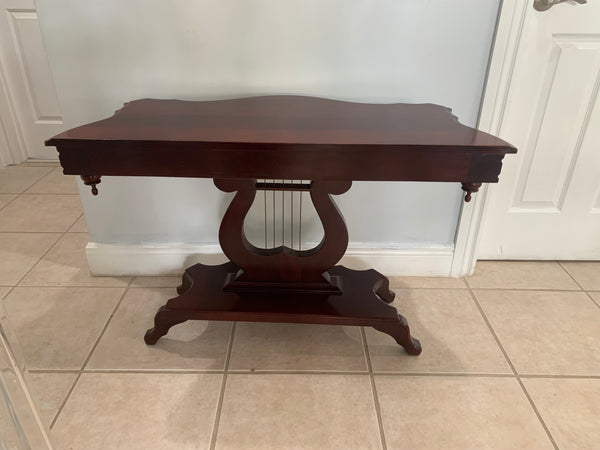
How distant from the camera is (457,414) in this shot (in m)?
1.14

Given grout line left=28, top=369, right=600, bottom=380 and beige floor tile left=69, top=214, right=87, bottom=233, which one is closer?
grout line left=28, top=369, right=600, bottom=380

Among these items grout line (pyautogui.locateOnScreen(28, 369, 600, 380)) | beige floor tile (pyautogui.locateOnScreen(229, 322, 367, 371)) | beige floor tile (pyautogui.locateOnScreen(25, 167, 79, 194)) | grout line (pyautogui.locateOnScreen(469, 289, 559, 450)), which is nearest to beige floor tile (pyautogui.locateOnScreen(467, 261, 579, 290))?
grout line (pyautogui.locateOnScreen(469, 289, 559, 450))

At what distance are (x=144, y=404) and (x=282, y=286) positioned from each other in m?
0.49

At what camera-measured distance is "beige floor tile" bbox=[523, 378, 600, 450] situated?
1.08 m

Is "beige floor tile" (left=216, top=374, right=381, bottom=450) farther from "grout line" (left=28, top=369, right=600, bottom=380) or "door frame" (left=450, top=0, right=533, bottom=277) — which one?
"door frame" (left=450, top=0, right=533, bottom=277)

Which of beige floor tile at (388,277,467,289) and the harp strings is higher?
the harp strings

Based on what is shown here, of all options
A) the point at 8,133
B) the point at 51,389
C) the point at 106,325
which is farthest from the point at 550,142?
the point at 8,133

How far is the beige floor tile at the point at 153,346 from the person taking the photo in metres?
A: 1.28

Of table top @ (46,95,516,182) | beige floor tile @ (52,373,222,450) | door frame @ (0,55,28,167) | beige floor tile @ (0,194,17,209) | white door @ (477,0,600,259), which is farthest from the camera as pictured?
door frame @ (0,55,28,167)

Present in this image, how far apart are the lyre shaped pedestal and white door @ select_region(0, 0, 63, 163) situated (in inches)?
66.8

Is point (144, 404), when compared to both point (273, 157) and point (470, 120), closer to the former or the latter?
point (273, 157)

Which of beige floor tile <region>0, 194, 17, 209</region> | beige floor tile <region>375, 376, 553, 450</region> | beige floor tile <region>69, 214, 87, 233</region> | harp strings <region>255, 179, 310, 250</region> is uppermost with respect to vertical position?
harp strings <region>255, 179, 310, 250</region>

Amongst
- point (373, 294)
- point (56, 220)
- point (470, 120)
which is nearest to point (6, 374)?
point (373, 294)

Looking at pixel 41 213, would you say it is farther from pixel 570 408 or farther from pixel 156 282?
pixel 570 408
